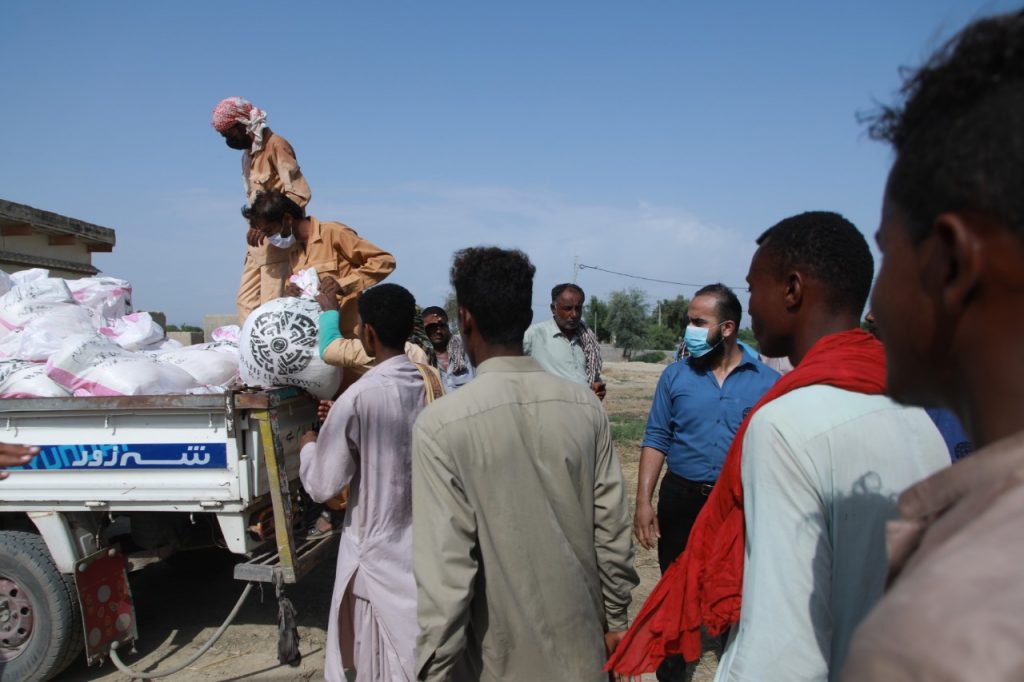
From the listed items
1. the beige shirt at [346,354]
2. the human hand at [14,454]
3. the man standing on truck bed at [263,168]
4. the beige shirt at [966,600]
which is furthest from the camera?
the man standing on truck bed at [263,168]

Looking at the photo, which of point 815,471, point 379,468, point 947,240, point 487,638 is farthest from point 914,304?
point 379,468

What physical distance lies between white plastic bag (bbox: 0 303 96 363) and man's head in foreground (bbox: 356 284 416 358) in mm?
2402

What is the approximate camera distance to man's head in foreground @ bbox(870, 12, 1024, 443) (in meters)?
0.64

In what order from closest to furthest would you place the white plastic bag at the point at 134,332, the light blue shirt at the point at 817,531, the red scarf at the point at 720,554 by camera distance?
the light blue shirt at the point at 817,531 < the red scarf at the point at 720,554 < the white plastic bag at the point at 134,332

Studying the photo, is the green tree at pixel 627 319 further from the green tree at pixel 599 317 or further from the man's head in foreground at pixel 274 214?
the man's head in foreground at pixel 274 214

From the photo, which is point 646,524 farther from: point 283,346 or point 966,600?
point 966,600

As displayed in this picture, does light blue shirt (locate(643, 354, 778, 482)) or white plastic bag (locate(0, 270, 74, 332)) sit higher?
white plastic bag (locate(0, 270, 74, 332))

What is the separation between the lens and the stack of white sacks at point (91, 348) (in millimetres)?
3596

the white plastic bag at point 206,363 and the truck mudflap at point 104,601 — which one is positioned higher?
the white plastic bag at point 206,363

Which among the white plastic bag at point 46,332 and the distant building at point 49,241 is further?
the distant building at point 49,241

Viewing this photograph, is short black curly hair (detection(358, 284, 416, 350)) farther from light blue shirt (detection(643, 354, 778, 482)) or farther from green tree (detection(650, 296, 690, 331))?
green tree (detection(650, 296, 690, 331))

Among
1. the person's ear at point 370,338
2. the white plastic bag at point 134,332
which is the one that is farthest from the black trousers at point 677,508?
the white plastic bag at point 134,332

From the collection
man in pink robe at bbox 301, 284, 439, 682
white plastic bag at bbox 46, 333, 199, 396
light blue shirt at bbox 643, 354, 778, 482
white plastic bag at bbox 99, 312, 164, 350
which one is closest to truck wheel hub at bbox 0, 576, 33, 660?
white plastic bag at bbox 46, 333, 199, 396

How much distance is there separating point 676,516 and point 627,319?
50900mm
